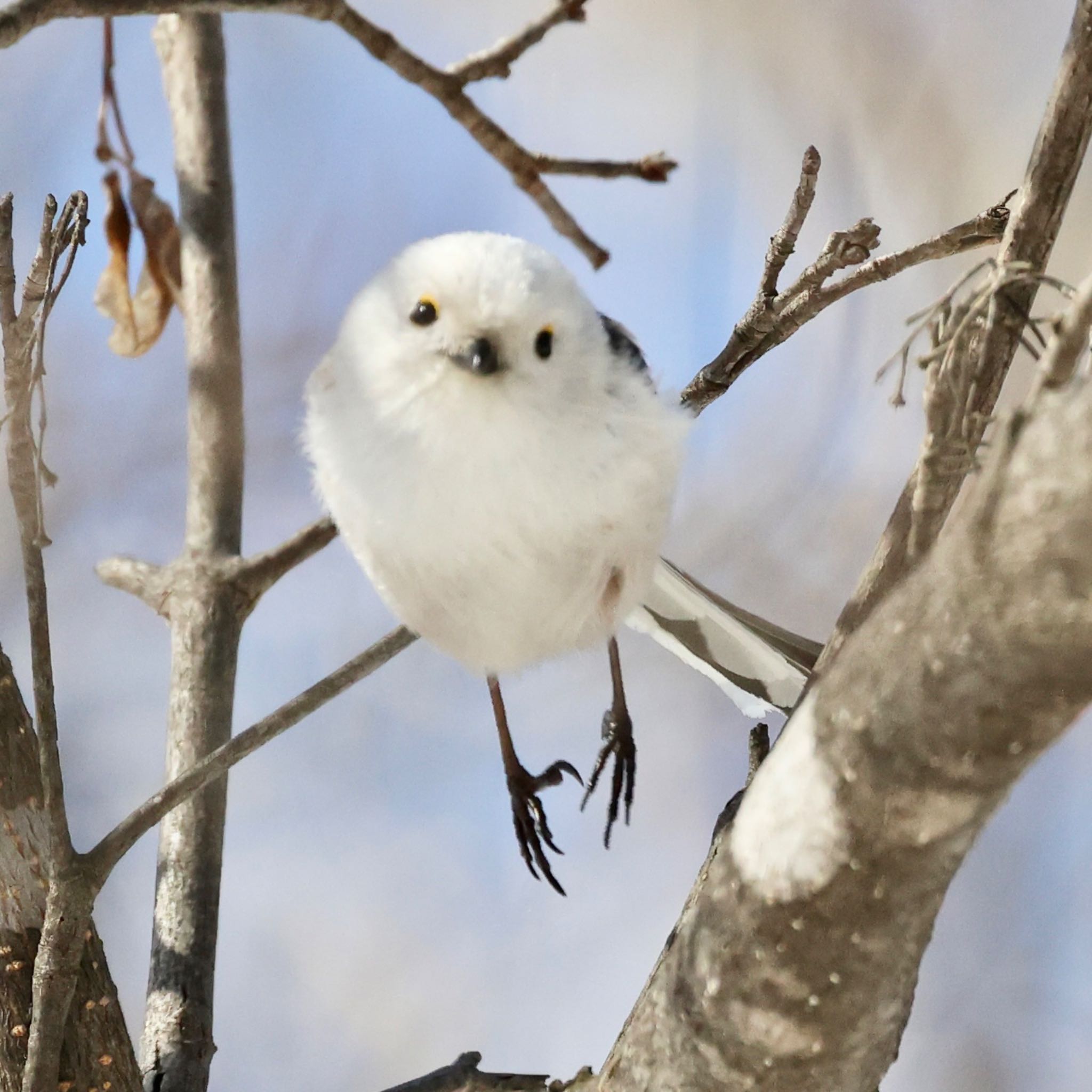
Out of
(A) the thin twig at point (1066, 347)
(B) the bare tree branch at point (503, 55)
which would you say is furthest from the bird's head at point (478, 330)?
(A) the thin twig at point (1066, 347)

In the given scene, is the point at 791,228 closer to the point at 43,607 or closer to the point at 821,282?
the point at 821,282

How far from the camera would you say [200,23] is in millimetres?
1413

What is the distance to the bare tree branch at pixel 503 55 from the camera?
0.92m

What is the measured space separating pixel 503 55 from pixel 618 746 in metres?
0.63

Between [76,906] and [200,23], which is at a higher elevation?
[200,23]

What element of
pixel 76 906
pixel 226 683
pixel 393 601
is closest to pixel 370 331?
pixel 393 601

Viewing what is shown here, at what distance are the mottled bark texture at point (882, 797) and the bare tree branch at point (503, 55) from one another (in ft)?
1.78

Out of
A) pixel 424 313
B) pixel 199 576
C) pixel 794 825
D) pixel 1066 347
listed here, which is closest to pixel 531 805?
pixel 199 576

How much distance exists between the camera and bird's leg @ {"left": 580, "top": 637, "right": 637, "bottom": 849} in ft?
3.97

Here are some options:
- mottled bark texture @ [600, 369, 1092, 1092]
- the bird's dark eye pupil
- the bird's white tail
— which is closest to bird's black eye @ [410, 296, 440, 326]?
the bird's dark eye pupil

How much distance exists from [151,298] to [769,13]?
96cm

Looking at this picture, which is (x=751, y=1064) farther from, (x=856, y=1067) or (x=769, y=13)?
(x=769, y=13)

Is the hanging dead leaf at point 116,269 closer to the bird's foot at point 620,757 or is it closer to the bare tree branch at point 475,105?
the bare tree branch at point 475,105

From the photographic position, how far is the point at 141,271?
53.3 inches
